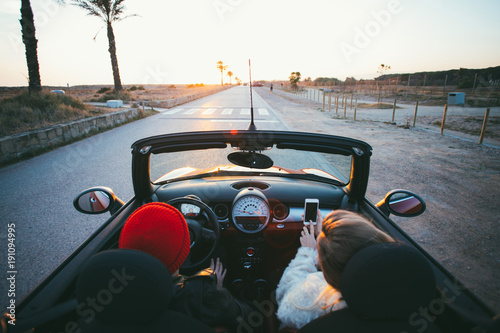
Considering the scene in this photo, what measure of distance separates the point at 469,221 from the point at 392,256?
458 cm

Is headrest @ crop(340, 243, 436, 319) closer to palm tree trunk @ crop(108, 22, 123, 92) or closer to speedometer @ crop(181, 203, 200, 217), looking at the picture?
speedometer @ crop(181, 203, 200, 217)

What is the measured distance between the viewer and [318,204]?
263cm

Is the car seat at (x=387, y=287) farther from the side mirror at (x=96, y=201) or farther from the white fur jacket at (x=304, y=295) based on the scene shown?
the side mirror at (x=96, y=201)

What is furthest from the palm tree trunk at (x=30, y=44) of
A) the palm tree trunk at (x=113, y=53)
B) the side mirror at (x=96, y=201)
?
the side mirror at (x=96, y=201)

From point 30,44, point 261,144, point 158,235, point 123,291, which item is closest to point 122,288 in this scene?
point 123,291

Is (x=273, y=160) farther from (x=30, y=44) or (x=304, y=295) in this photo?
(x=30, y=44)

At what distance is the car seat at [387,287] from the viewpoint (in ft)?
3.44

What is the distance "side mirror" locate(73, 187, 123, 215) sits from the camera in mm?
2408

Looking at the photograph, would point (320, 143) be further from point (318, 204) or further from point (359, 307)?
point (359, 307)

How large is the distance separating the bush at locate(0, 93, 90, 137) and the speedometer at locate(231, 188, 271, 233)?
9.54m

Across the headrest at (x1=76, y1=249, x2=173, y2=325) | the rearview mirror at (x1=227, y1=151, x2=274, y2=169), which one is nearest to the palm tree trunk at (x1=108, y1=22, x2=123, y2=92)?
the rearview mirror at (x1=227, y1=151, x2=274, y2=169)

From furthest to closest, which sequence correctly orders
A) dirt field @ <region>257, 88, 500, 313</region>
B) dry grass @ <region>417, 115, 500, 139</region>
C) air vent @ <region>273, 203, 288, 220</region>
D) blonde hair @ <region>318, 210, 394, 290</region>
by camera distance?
→ dry grass @ <region>417, 115, 500, 139</region> < dirt field @ <region>257, 88, 500, 313</region> < air vent @ <region>273, 203, 288, 220</region> < blonde hair @ <region>318, 210, 394, 290</region>

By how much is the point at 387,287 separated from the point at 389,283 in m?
0.02

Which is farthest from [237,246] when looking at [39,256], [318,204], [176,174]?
[39,256]
